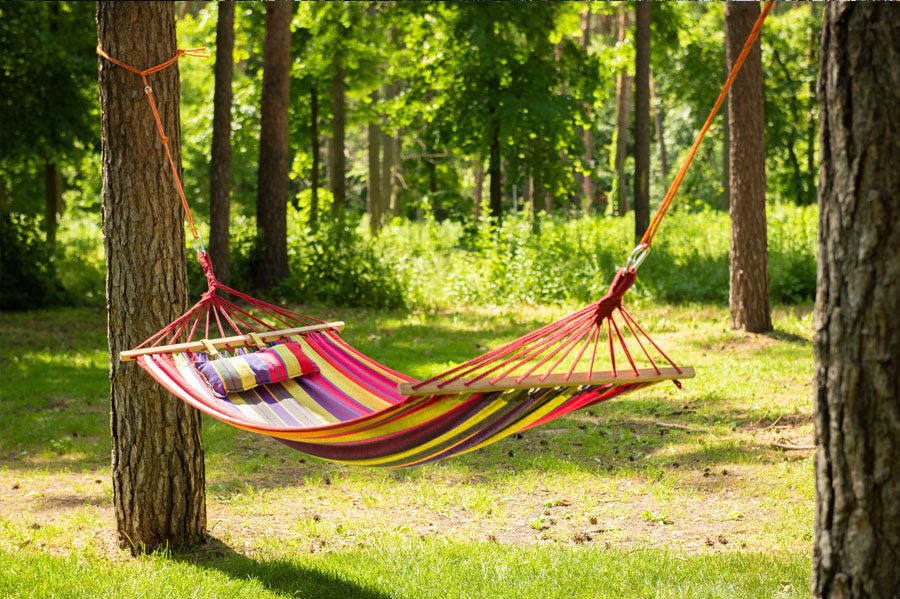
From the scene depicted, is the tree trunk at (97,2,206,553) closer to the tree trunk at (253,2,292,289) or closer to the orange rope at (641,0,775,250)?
the orange rope at (641,0,775,250)

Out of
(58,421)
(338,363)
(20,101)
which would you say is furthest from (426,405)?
(20,101)

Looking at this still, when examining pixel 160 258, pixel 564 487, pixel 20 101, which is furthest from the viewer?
pixel 20 101

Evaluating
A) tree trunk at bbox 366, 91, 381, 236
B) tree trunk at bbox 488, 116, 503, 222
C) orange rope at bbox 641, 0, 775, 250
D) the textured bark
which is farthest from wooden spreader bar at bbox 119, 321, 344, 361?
tree trunk at bbox 366, 91, 381, 236

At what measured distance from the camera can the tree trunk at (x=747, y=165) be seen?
6555 mm

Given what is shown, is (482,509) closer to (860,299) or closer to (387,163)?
(860,299)

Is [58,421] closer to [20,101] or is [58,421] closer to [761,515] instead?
[761,515]

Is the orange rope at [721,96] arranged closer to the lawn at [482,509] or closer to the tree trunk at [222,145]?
the lawn at [482,509]

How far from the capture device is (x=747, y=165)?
6.64 metres

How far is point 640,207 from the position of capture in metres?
9.35

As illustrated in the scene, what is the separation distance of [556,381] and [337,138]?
911 centimetres

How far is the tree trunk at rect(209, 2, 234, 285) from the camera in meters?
7.80

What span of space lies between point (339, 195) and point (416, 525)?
26.9ft

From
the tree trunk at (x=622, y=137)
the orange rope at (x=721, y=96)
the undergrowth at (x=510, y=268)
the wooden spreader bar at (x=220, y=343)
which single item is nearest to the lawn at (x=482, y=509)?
the wooden spreader bar at (x=220, y=343)

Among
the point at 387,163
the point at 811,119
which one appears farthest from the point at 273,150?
the point at 811,119
